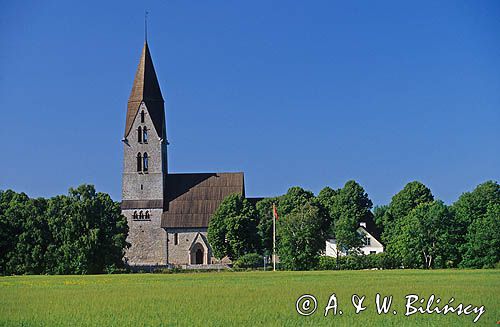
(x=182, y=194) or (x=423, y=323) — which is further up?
(x=182, y=194)

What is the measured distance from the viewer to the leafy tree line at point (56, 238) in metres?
69.3

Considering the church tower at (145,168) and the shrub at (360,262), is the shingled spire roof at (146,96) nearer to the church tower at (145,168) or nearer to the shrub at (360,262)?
the church tower at (145,168)

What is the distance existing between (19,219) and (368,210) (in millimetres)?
49268

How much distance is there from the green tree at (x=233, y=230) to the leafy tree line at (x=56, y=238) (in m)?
17.2

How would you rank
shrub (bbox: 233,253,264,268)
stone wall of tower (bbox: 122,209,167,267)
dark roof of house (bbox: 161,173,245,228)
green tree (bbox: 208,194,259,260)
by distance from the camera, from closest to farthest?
shrub (bbox: 233,253,264,268) < green tree (bbox: 208,194,259,260) < stone wall of tower (bbox: 122,209,167,267) < dark roof of house (bbox: 161,173,245,228)

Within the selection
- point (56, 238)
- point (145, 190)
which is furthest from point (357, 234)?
point (56, 238)

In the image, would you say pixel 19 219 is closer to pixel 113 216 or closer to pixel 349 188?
pixel 113 216

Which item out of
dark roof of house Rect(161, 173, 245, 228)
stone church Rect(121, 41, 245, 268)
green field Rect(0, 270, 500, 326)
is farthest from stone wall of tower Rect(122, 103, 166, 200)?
green field Rect(0, 270, 500, 326)

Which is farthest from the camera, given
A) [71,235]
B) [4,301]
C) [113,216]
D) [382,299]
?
[113,216]

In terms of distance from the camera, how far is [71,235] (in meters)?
69.6

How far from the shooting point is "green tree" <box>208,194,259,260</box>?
283ft

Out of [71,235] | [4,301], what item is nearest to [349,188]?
[71,235]

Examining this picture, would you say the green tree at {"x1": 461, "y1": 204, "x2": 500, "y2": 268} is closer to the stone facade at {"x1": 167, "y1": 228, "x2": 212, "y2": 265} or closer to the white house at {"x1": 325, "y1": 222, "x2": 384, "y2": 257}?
the white house at {"x1": 325, "y1": 222, "x2": 384, "y2": 257}

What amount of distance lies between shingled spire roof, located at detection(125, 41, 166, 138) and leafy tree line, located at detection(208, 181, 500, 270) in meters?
13.3
